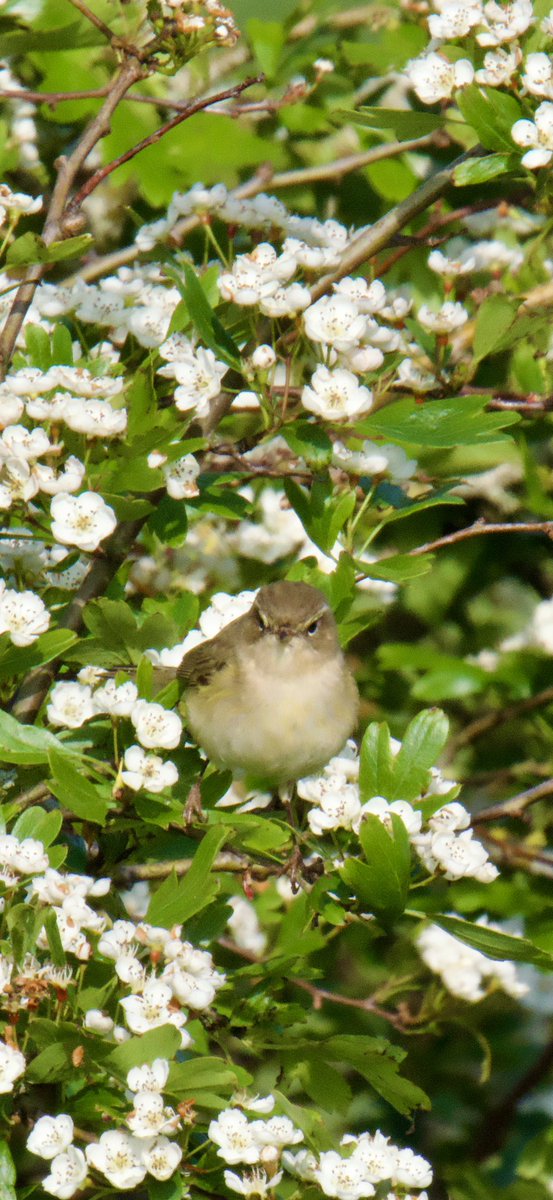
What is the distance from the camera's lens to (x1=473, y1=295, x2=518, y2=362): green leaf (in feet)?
A: 12.4

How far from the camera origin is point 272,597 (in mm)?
4027

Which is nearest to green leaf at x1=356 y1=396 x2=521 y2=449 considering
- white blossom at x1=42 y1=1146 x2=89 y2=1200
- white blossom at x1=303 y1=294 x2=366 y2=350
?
white blossom at x1=303 y1=294 x2=366 y2=350

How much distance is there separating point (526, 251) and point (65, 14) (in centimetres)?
162

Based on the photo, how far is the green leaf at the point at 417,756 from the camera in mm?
3316

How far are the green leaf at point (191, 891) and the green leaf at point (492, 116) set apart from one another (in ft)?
5.72

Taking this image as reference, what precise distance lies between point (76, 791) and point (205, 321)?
1078 mm

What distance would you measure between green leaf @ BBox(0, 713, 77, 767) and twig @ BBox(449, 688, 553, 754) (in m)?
2.25

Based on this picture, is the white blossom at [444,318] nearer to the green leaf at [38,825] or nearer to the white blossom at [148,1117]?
the green leaf at [38,825]

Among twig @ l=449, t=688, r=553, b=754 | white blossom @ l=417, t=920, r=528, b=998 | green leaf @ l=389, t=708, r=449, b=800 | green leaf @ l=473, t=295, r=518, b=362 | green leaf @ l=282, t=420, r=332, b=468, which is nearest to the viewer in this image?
green leaf @ l=389, t=708, r=449, b=800

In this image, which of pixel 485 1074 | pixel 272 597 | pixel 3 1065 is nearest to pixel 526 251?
pixel 272 597

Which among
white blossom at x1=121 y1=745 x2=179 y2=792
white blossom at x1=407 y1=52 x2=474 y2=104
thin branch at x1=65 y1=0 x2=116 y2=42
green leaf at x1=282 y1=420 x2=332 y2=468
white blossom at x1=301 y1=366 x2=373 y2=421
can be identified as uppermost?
thin branch at x1=65 y1=0 x2=116 y2=42

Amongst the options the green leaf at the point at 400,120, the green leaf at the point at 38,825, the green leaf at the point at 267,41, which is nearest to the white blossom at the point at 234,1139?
the green leaf at the point at 38,825

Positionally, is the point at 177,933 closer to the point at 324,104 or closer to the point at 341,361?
the point at 341,361

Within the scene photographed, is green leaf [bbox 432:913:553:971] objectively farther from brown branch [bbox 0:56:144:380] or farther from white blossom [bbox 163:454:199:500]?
brown branch [bbox 0:56:144:380]
